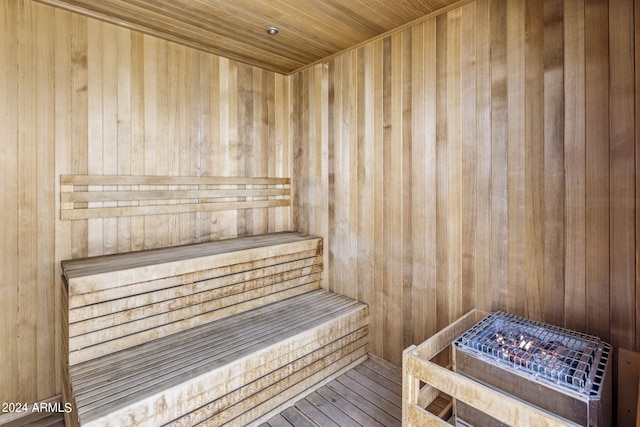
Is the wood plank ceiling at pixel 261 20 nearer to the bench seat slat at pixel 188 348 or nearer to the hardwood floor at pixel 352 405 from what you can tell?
the bench seat slat at pixel 188 348

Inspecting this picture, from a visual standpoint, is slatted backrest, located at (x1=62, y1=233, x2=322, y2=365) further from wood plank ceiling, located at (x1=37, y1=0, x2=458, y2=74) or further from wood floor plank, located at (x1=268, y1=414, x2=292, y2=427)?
wood plank ceiling, located at (x1=37, y1=0, x2=458, y2=74)

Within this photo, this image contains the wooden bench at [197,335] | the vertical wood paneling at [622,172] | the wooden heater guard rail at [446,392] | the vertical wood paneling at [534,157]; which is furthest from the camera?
the vertical wood paneling at [534,157]

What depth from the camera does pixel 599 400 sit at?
43.0 inches

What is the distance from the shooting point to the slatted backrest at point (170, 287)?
1690 mm

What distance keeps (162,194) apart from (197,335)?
109cm

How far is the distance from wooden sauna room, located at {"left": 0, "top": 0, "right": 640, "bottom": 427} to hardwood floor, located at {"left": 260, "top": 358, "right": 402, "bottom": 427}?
2 centimetres

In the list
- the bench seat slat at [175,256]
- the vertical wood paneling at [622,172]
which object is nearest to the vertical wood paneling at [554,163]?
the vertical wood paneling at [622,172]

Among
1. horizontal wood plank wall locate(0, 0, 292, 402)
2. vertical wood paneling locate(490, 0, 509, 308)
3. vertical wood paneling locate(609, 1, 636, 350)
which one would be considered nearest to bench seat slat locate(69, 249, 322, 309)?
horizontal wood plank wall locate(0, 0, 292, 402)

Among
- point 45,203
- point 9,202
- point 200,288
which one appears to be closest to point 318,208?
point 200,288

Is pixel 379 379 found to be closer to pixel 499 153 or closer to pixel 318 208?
pixel 318 208

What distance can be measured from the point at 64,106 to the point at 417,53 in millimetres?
2319

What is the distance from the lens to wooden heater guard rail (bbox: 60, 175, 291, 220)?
2094mm

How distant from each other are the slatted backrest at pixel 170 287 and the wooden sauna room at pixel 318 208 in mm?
13

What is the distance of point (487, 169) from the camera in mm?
1854
